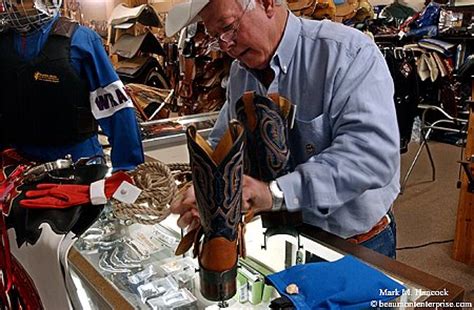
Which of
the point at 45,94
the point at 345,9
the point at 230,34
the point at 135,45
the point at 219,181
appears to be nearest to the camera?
the point at 219,181

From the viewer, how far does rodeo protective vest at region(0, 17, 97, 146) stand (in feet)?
4.39

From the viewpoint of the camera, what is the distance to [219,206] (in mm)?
674

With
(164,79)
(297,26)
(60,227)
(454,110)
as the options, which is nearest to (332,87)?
(297,26)

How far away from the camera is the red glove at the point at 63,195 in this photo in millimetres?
725

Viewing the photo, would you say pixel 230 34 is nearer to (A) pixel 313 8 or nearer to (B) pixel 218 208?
(B) pixel 218 208

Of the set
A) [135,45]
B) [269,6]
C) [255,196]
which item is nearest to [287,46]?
[269,6]

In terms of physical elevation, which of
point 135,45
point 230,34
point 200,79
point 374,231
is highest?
point 230,34

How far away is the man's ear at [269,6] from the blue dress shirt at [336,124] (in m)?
0.06

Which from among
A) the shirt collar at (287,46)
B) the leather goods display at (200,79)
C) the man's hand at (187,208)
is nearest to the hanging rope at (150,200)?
the man's hand at (187,208)

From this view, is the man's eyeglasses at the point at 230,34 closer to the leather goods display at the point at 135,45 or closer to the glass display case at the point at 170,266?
the glass display case at the point at 170,266

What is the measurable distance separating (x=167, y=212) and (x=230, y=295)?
200 mm

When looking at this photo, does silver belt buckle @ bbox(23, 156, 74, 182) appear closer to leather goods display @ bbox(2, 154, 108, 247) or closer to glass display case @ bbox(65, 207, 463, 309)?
leather goods display @ bbox(2, 154, 108, 247)

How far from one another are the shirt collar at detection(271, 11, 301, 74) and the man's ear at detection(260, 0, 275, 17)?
0.19 feet

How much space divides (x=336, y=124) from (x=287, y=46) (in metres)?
0.21
